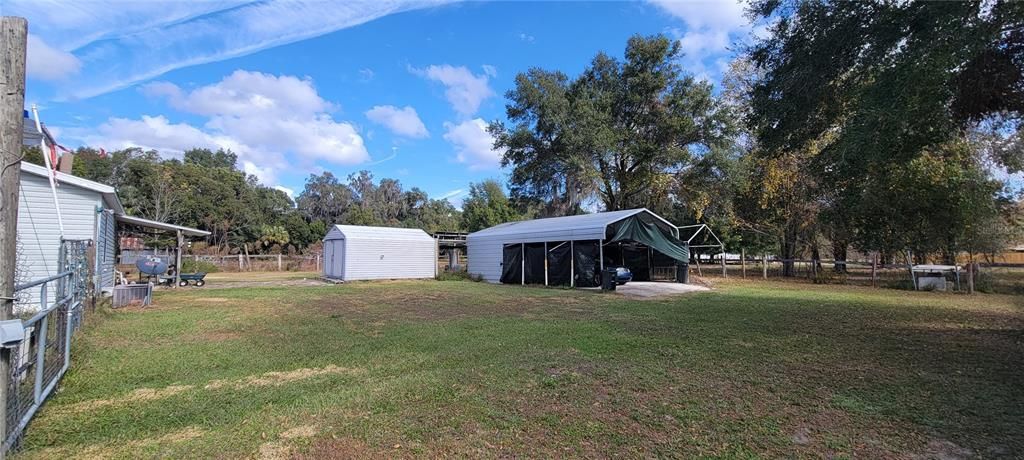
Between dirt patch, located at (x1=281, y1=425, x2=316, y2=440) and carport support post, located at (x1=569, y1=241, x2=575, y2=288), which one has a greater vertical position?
carport support post, located at (x1=569, y1=241, x2=575, y2=288)

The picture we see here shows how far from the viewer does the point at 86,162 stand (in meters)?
38.3

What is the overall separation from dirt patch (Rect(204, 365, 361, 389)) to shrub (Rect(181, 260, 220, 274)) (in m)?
21.9

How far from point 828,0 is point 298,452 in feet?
26.2

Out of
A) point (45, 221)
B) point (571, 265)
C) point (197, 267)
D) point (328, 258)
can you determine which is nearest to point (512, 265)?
point (571, 265)

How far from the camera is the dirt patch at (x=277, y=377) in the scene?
4.68m

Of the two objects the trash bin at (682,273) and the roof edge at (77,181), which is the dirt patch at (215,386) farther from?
the trash bin at (682,273)

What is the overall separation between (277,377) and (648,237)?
14.0 metres

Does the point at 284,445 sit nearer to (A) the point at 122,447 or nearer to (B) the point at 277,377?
(A) the point at 122,447

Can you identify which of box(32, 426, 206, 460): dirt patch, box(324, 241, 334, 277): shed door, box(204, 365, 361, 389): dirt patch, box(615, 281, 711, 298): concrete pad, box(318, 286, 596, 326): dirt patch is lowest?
box(32, 426, 206, 460): dirt patch

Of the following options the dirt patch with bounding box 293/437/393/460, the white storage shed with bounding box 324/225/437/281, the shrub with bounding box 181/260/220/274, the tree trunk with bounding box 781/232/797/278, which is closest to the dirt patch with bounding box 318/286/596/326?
the dirt patch with bounding box 293/437/393/460

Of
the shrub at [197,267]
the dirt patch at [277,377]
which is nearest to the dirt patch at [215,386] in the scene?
the dirt patch at [277,377]

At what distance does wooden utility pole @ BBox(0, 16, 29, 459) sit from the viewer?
2633mm

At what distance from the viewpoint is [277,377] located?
16.2 ft

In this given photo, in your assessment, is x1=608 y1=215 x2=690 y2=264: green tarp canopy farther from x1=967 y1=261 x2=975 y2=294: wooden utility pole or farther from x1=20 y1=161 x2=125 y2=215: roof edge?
x1=20 y1=161 x2=125 y2=215: roof edge
